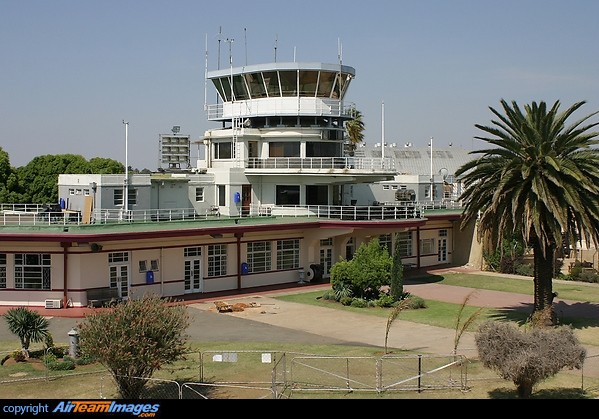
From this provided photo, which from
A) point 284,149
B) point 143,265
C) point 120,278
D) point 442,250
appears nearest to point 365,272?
point 143,265

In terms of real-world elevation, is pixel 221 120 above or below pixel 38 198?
above

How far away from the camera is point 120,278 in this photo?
115 ft

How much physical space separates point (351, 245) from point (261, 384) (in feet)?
81.9

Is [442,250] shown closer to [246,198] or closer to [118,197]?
[246,198]

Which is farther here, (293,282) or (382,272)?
(293,282)

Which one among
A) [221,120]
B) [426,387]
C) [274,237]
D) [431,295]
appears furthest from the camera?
[221,120]

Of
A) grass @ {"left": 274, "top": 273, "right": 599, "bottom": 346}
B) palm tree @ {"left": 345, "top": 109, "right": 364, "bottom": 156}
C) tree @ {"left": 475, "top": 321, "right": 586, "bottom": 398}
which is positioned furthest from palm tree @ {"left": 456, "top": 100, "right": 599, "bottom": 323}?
palm tree @ {"left": 345, "top": 109, "right": 364, "bottom": 156}

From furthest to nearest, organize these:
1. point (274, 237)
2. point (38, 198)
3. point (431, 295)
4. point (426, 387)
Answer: point (38, 198)
point (274, 237)
point (431, 295)
point (426, 387)

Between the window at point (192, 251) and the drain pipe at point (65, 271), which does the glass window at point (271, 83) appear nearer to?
the window at point (192, 251)

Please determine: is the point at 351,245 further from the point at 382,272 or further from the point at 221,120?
the point at 221,120

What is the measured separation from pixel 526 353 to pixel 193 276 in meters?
23.2

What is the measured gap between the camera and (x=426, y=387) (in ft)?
65.5

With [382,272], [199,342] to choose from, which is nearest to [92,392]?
[199,342]
